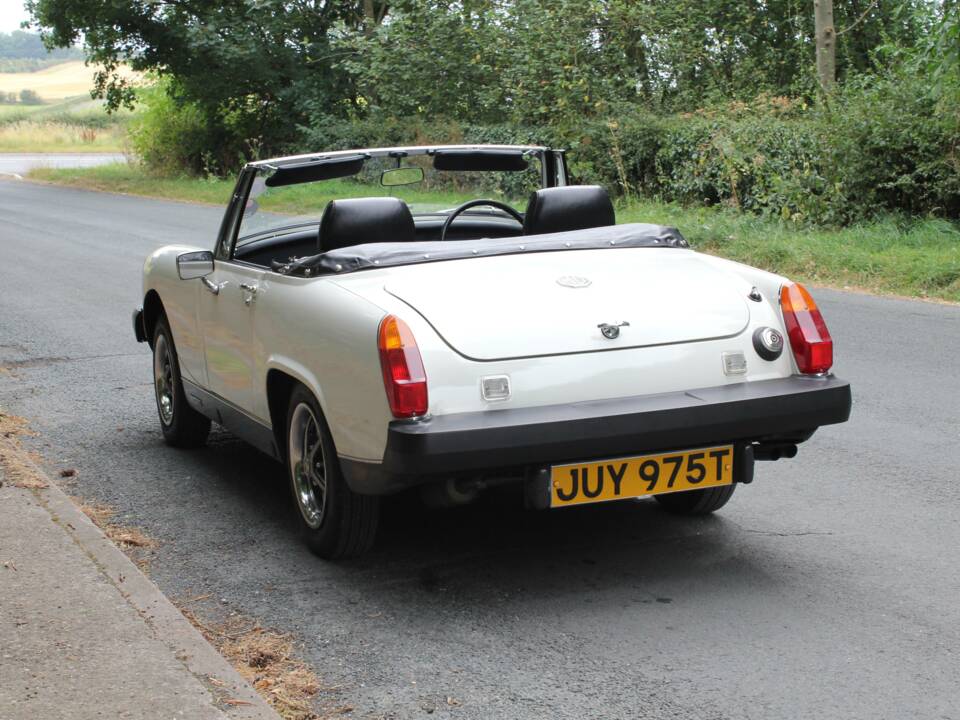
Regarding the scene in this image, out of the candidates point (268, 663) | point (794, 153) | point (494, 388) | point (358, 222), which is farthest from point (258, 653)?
point (794, 153)

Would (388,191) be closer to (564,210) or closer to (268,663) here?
(564,210)

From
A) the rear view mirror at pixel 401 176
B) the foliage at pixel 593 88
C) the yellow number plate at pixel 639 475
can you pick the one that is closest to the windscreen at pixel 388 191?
the rear view mirror at pixel 401 176

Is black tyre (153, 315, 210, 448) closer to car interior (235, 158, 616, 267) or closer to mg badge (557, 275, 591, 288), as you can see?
car interior (235, 158, 616, 267)

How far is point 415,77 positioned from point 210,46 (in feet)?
26.7

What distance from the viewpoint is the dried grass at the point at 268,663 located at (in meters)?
3.62

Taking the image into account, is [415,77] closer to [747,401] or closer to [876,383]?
[876,383]

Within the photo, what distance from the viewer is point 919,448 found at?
6434 millimetres

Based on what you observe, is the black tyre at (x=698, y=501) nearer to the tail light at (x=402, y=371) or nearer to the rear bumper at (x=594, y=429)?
the rear bumper at (x=594, y=429)

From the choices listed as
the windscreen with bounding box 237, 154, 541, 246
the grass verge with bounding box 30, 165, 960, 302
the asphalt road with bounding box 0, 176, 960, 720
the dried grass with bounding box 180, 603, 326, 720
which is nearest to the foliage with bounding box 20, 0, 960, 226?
the grass verge with bounding box 30, 165, 960, 302

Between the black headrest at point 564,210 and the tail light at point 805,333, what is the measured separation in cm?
94

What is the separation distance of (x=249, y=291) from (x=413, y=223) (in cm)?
75

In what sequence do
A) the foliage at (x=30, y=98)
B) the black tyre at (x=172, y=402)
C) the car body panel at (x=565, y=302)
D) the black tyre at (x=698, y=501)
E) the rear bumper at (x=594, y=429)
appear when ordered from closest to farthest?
the rear bumper at (x=594, y=429)
the car body panel at (x=565, y=302)
the black tyre at (x=698, y=501)
the black tyre at (x=172, y=402)
the foliage at (x=30, y=98)

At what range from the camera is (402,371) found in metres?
4.20

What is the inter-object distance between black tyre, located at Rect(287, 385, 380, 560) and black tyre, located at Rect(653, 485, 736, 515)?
135 cm
